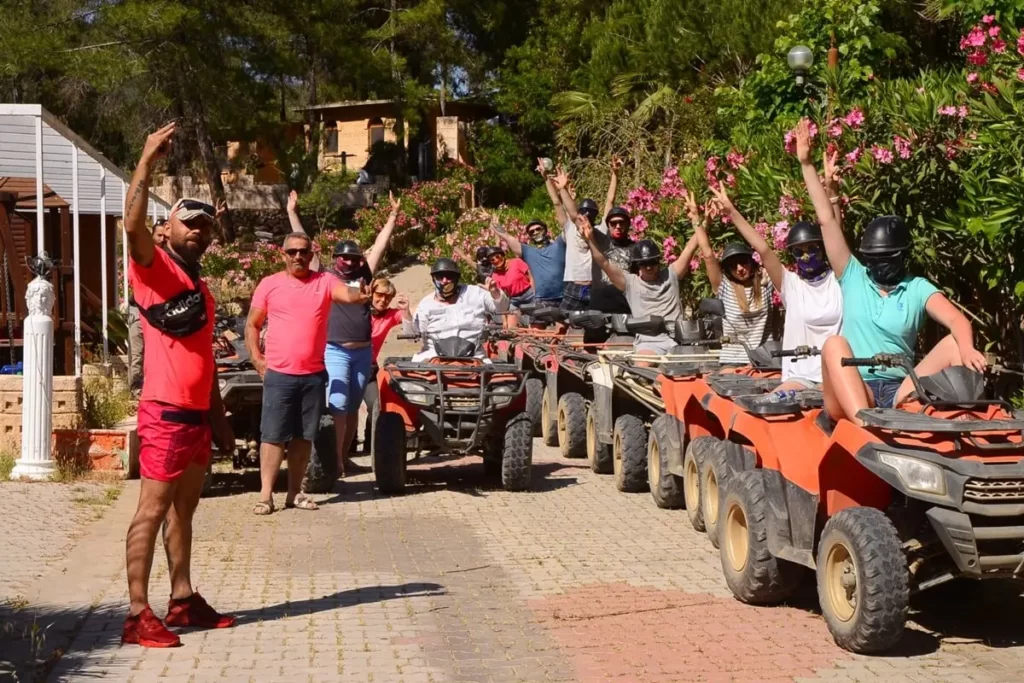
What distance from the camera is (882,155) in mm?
11828

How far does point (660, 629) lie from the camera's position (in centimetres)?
706

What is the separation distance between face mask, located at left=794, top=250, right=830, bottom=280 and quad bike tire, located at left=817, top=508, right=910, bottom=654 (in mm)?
2504

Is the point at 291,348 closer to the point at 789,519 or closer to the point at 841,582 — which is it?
the point at 789,519

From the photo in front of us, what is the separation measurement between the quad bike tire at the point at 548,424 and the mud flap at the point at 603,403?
8.08 feet

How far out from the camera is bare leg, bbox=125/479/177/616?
6.76 m

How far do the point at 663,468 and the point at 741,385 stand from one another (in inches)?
81.7

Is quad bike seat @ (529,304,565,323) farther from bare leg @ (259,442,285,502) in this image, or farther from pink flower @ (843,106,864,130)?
bare leg @ (259,442,285,502)

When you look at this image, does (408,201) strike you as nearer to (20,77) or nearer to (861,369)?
(20,77)

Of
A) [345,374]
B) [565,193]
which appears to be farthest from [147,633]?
[565,193]

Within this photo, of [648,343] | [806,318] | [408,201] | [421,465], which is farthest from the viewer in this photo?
[408,201]

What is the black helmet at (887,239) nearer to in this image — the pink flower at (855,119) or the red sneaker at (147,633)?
the red sneaker at (147,633)

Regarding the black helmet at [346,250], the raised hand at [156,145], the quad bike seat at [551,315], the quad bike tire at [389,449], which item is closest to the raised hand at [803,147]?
the raised hand at [156,145]

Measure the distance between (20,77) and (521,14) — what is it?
14430 mm

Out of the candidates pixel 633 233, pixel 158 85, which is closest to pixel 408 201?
pixel 158 85
